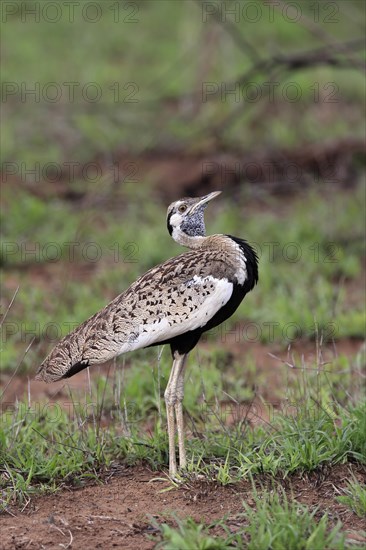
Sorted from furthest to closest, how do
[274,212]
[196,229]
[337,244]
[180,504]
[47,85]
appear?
[47,85]
[274,212]
[337,244]
[196,229]
[180,504]

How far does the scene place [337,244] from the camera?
313 inches

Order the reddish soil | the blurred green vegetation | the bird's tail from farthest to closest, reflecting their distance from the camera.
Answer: the blurred green vegetation, the bird's tail, the reddish soil

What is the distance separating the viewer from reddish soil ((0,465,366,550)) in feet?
12.0

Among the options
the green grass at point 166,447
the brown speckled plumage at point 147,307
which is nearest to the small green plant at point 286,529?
the green grass at point 166,447

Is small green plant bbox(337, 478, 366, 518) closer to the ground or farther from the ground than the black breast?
closer to the ground

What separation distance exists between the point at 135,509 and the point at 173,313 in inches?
34.3

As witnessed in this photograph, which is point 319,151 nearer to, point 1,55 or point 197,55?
point 197,55

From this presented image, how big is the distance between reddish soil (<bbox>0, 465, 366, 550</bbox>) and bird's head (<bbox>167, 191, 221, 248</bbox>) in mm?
1146

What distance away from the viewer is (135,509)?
394 cm

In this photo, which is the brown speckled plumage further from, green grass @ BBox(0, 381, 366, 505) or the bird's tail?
green grass @ BBox(0, 381, 366, 505)

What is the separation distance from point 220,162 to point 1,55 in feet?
16.6

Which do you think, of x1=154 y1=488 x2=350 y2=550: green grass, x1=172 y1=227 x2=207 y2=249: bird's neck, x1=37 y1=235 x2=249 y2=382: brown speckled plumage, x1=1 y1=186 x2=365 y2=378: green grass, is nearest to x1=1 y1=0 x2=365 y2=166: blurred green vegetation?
x1=1 y1=186 x2=365 y2=378: green grass

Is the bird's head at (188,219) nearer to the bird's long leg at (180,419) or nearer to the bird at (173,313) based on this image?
the bird at (173,313)

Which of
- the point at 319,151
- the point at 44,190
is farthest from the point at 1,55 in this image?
the point at 319,151
